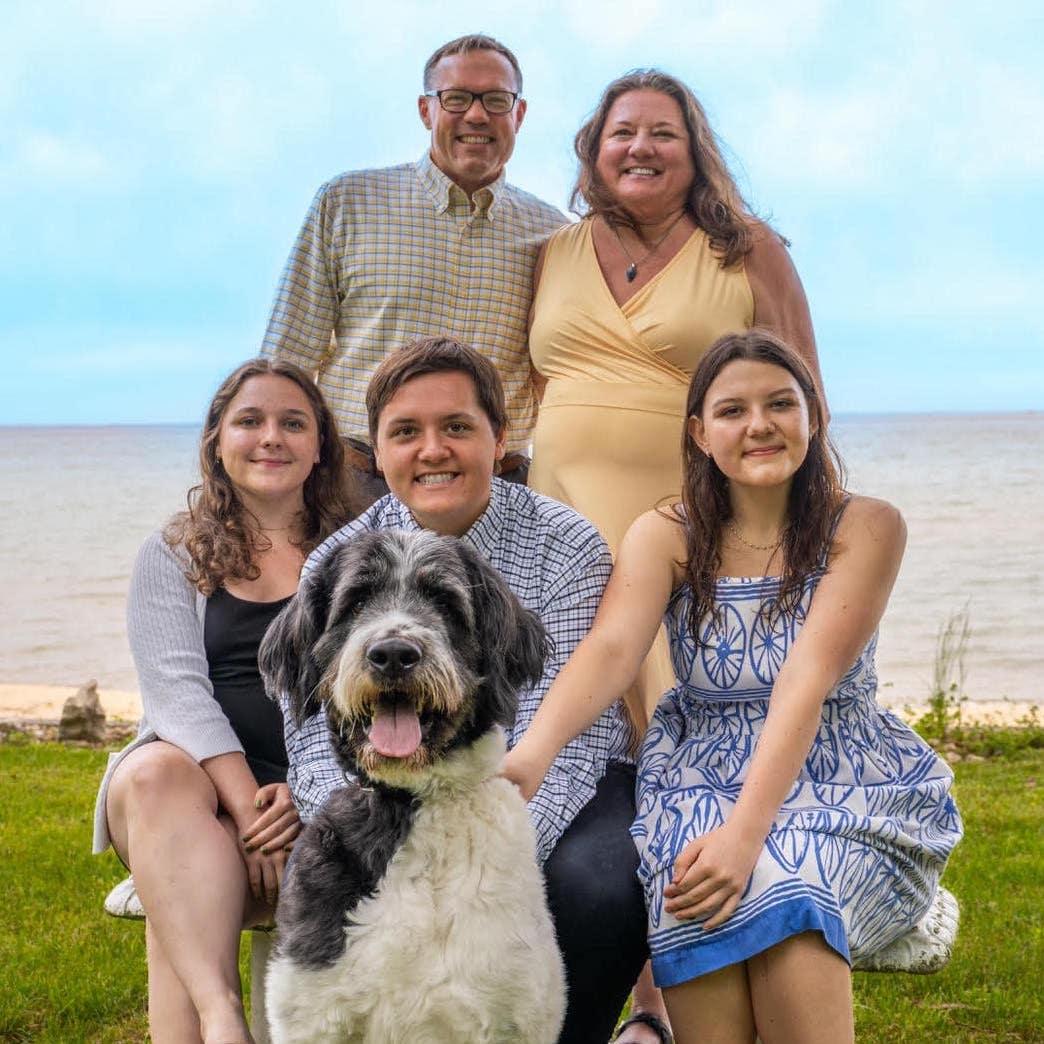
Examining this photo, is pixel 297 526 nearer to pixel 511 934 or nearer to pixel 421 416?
pixel 421 416

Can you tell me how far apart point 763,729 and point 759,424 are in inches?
29.7

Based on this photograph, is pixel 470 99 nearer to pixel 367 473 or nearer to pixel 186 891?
pixel 367 473

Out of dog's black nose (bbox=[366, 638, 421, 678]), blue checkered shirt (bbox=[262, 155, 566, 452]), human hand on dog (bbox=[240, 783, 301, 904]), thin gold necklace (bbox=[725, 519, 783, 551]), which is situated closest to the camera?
dog's black nose (bbox=[366, 638, 421, 678])

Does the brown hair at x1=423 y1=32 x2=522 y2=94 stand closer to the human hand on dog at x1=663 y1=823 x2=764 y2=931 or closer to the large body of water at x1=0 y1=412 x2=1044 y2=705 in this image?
the large body of water at x1=0 y1=412 x2=1044 y2=705

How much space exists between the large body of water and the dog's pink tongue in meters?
2.43

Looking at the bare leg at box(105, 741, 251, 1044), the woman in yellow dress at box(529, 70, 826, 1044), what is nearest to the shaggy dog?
the bare leg at box(105, 741, 251, 1044)

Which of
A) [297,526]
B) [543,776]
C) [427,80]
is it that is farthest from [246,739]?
[427,80]

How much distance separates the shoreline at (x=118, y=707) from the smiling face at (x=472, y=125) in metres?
5.66

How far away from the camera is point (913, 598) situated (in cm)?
1761

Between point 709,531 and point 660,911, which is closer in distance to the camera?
point 660,911

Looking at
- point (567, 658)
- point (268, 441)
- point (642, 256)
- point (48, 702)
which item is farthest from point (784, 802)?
point (48, 702)

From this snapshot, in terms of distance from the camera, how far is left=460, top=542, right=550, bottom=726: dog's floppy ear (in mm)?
2766

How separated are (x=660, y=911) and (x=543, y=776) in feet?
1.28

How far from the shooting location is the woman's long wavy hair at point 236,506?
3.69m
